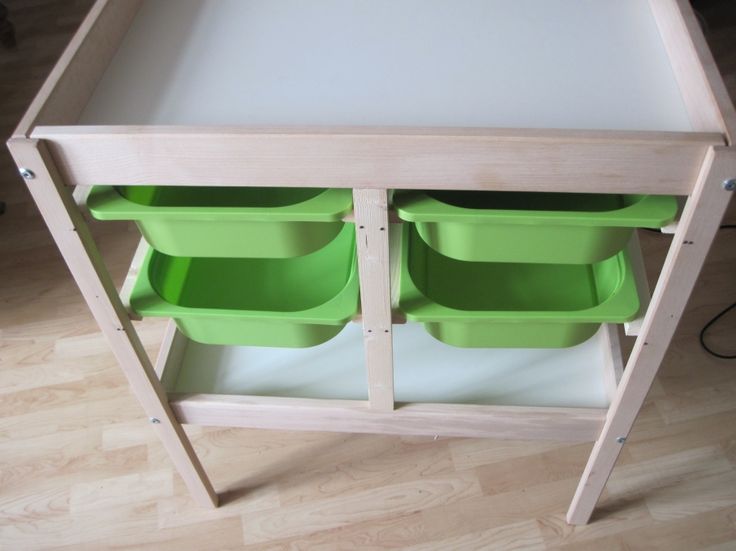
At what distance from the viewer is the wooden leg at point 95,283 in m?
0.69

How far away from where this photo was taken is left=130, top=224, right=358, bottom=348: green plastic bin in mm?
900

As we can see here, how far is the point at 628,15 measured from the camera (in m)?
0.83

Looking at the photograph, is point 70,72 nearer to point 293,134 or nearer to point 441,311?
point 293,134

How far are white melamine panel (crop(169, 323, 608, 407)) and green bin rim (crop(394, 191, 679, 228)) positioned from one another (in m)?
0.44

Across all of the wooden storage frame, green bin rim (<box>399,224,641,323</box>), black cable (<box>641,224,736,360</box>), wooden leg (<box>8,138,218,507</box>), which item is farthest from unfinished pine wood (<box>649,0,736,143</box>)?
black cable (<box>641,224,736,360</box>)

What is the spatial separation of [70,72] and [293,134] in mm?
281

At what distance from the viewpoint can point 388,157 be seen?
2.18 ft

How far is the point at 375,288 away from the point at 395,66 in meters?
0.26

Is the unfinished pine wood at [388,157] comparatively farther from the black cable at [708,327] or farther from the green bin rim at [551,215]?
the black cable at [708,327]

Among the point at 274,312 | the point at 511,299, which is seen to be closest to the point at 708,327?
the point at 511,299

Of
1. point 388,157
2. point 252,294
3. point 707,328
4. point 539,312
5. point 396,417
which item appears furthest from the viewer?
point 707,328

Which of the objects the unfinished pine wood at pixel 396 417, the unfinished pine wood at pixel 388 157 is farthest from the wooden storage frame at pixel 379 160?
the unfinished pine wood at pixel 396 417

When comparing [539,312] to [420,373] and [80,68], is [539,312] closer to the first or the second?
[420,373]

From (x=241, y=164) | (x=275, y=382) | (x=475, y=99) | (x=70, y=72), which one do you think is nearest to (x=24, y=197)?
(x=275, y=382)
